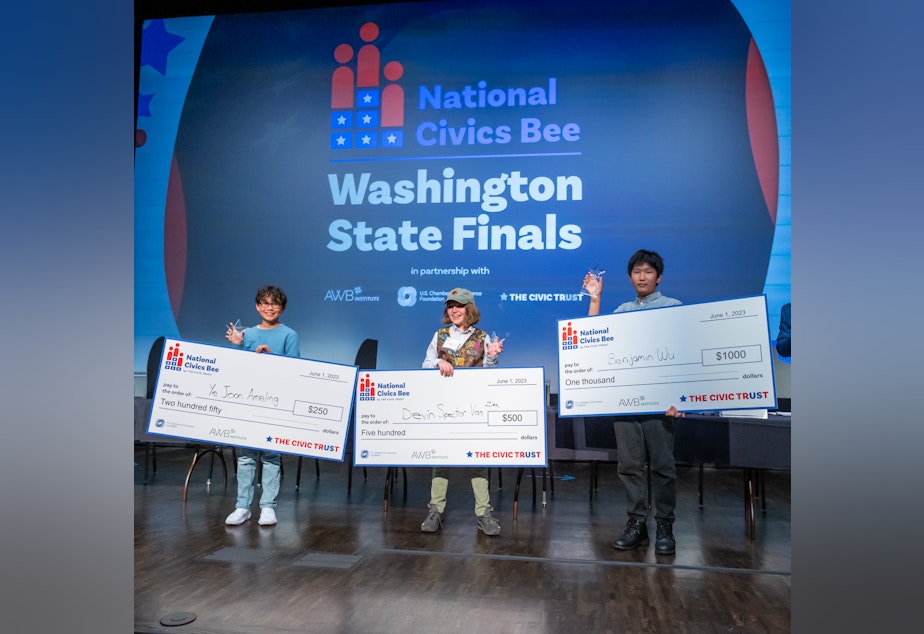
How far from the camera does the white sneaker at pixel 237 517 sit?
4445 millimetres

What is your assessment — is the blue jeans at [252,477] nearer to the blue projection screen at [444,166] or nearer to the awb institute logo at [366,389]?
the awb institute logo at [366,389]

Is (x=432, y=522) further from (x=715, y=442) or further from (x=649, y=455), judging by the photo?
(x=715, y=442)

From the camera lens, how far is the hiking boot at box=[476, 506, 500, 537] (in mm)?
4293

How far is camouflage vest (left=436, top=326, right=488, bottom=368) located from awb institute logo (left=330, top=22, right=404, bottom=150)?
3.46 m

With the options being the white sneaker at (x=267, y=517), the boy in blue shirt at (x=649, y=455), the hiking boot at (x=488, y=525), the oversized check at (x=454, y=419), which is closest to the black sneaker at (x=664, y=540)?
the boy in blue shirt at (x=649, y=455)

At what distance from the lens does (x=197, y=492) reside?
5574mm

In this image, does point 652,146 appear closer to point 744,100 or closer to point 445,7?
point 744,100

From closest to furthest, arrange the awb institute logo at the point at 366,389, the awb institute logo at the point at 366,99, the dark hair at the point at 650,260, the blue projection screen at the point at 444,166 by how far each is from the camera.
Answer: the dark hair at the point at 650,260 → the awb institute logo at the point at 366,389 → the blue projection screen at the point at 444,166 → the awb institute logo at the point at 366,99

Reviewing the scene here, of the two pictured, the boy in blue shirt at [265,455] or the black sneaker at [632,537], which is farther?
the boy in blue shirt at [265,455]

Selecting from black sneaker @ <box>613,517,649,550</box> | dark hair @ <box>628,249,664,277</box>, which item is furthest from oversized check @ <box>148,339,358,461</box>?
dark hair @ <box>628,249,664,277</box>

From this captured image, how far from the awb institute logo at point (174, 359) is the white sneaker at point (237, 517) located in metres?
0.97

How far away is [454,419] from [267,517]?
129cm
